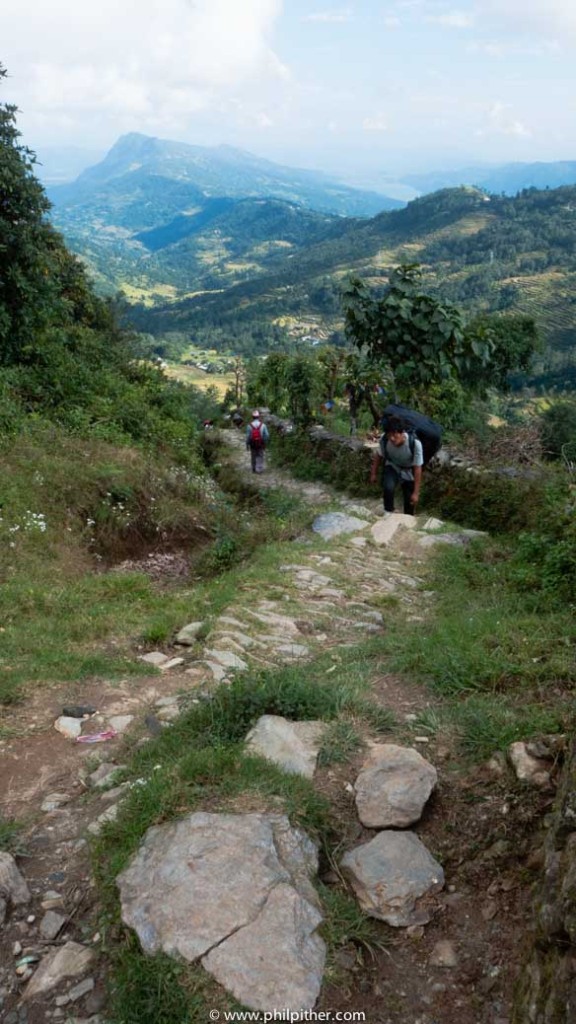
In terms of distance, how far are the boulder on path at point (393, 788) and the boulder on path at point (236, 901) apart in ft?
1.26

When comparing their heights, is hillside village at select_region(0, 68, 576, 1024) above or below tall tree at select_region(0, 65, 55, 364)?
below

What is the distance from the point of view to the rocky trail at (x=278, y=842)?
7.61 feet

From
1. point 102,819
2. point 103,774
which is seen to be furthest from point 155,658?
point 102,819

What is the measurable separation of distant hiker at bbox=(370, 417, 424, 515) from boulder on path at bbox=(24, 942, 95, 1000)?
21.1 ft

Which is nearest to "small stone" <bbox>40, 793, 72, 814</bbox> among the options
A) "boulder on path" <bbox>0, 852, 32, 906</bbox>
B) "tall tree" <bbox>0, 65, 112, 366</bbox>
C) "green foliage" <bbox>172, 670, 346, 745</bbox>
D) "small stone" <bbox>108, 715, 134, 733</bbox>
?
"boulder on path" <bbox>0, 852, 32, 906</bbox>

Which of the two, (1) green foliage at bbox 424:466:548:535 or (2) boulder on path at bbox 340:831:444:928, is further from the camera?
(1) green foliage at bbox 424:466:548:535

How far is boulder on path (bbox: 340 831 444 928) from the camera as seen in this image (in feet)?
8.45

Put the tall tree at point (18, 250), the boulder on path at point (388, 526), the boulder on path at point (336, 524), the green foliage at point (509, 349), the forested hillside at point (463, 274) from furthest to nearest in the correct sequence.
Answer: the forested hillside at point (463, 274), the green foliage at point (509, 349), the tall tree at point (18, 250), the boulder on path at point (336, 524), the boulder on path at point (388, 526)

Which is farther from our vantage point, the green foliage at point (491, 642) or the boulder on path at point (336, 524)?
the boulder on path at point (336, 524)

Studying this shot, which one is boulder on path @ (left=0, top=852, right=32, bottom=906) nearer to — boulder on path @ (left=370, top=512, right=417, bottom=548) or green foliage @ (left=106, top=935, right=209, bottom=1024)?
green foliage @ (left=106, top=935, right=209, bottom=1024)

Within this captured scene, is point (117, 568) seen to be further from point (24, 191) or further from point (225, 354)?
point (225, 354)

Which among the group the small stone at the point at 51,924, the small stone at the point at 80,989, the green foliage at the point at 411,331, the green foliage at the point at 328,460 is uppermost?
the green foliage at the point at 411,331

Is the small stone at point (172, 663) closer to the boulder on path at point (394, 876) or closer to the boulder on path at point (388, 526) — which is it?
the boulder on path at point (394, 876)

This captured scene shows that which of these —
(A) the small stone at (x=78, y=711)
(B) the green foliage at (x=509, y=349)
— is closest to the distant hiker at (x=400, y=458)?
(A) the small stone at (x=78, y=711)
